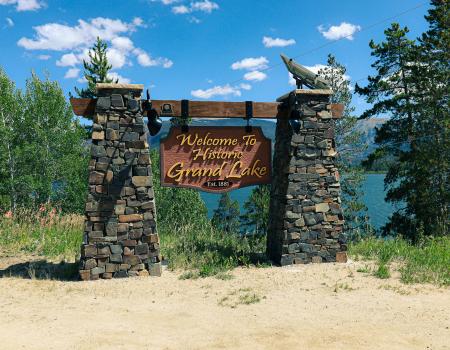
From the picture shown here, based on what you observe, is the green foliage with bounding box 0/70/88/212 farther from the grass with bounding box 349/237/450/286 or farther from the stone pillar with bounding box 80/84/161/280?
the grass with bounding box 349/237/450/286

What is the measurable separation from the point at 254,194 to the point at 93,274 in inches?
1250

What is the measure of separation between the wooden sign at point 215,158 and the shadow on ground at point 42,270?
2972 millimetres

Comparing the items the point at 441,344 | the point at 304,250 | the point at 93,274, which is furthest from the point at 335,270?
the point at 93,274

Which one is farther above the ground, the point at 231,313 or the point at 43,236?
the point at 43,236

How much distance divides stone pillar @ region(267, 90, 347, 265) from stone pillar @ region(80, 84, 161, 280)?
328 cm

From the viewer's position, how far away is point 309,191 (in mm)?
9953

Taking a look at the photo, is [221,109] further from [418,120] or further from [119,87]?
[418,120]

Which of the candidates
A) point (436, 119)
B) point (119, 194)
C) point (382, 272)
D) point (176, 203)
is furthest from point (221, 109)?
point (176, 203)

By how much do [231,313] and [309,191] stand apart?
14.1ft

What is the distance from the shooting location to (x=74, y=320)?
6383mm

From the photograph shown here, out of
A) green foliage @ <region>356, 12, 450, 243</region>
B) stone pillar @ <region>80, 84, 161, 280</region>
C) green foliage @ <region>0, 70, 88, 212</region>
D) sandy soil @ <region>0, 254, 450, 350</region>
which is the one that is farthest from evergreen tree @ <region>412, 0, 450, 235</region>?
green foliage @ <region>0, 70, 88, 212</region>

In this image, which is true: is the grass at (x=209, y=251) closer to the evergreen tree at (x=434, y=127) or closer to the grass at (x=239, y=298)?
the grass at (x=239, y=298)

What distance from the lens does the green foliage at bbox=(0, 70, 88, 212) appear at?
2342 centimetres

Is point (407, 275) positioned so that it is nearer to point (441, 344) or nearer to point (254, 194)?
point (441, 344)
